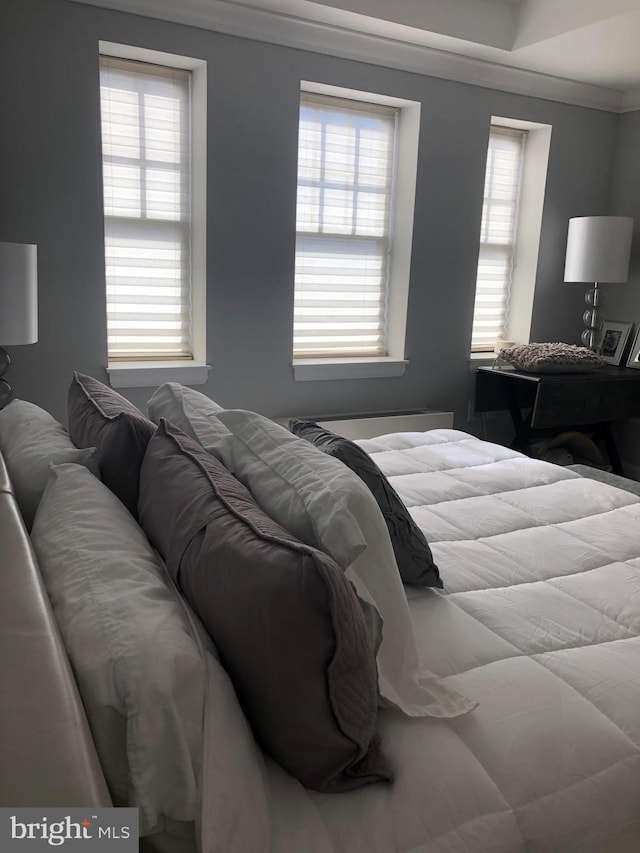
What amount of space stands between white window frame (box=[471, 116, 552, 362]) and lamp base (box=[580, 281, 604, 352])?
1.19 ft

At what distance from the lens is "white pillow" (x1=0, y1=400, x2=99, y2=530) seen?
1421 millimetres

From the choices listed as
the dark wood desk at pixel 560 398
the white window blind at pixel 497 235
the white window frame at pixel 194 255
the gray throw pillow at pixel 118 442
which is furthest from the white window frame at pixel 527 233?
the gray throw pillow at pixel 118 442

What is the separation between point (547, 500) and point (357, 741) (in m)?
1.43

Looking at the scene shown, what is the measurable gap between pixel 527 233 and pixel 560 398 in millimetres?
1288

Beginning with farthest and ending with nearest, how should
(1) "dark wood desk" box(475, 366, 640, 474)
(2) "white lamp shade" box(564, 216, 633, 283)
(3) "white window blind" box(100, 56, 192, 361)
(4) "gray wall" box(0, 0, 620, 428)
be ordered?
(2) "white lamp shade" box(564, 216, 633, 283) → (1) "dark wood desk" box(475, 366, 640, 474) → (3) "white window blind" box(100, 56, 192, 361) → (4) "gray wall" box(0, 0, 620, 428)

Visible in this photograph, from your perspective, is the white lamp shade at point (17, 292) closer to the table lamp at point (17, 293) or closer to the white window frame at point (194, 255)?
the table lamp at point (17, 293)

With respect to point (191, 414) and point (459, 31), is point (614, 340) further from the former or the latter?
point (191, 414)

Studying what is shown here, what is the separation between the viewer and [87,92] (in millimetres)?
3006

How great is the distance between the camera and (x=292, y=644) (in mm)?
868

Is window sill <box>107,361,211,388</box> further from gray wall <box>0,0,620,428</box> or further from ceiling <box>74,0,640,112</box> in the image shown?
ceiling <box>74,0,640,112</box>

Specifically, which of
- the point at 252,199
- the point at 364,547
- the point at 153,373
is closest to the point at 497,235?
the point at 252,199

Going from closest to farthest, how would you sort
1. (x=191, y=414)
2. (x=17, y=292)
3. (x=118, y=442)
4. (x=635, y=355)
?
(x=118, y=442) < (x=191, y=414) < (x=17, y=292) < (x=635, y=355)

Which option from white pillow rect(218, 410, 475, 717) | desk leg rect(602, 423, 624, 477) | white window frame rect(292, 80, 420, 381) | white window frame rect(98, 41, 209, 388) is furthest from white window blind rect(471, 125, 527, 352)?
white pillow rect(218, 410, 475, 717)

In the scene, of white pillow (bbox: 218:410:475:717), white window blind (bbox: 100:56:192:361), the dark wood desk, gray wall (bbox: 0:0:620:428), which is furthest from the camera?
the dark wood desk
